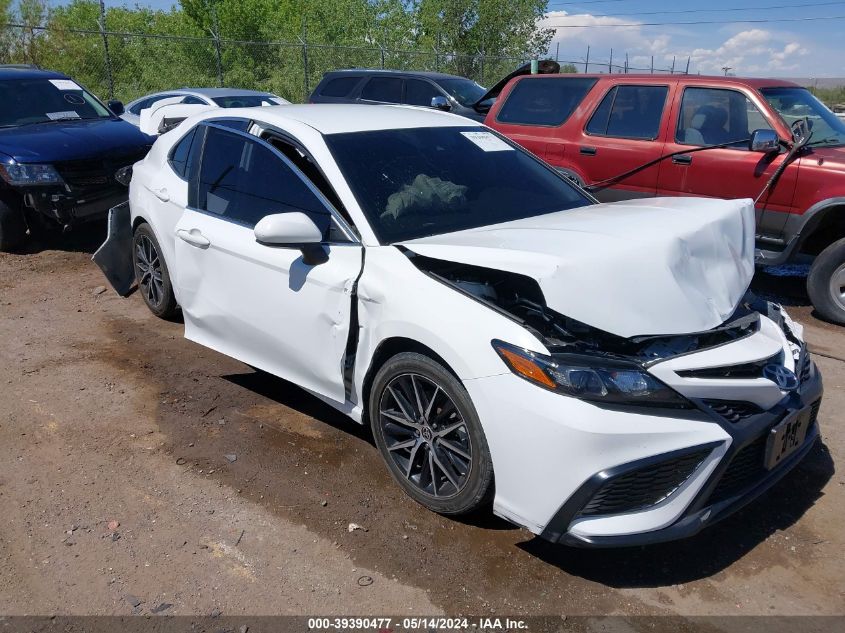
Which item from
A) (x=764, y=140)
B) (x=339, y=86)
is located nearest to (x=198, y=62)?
(x=339, y=86)

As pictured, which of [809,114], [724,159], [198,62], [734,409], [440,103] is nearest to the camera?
[734,409]

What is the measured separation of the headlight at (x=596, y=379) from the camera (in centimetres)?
271

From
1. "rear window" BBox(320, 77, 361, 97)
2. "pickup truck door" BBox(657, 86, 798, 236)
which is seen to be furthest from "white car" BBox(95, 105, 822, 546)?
"rear window" BBox(320, 77, 361, 97)

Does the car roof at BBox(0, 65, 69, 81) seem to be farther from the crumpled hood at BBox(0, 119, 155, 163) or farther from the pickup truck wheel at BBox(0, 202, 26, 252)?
the pickup truck wheel at BBox(0, 202, 26, 252)

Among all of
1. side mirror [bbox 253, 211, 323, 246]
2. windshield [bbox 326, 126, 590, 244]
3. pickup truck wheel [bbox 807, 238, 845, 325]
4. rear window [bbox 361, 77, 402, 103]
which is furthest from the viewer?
rear window [bbox 361, 77, 402, 103]

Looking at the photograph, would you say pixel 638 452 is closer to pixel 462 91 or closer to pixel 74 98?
pixel 74 98

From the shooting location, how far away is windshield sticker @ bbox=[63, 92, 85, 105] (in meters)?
8.62

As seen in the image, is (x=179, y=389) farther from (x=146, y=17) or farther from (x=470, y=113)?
(x=146, y=17)

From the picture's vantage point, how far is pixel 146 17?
49.3 metres

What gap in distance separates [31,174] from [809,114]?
7198 mm

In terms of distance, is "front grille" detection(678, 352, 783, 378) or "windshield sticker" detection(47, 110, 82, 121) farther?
"windshield sticker" detection(47, 110, 82, 121)

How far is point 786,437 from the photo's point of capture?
9.80ft

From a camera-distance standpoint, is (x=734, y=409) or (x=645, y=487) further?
(x=734, y=409)

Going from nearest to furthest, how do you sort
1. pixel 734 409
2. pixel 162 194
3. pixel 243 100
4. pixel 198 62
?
pixel 734 409
pixel 162 194
pixel 243 100
pixel 198 62
